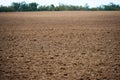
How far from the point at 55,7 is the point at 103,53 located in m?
53.9

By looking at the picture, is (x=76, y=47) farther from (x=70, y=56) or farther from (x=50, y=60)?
(x=50, y=60)

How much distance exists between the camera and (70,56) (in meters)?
6.48

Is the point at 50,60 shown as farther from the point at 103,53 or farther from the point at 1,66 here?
the point at 103,53

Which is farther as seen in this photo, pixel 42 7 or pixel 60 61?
pixel 42 7

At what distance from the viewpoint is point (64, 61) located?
597 cm

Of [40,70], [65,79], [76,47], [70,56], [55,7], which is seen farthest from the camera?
[55,7]

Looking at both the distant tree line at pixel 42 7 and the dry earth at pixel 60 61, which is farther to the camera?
the distant tree line at pixel 42 7

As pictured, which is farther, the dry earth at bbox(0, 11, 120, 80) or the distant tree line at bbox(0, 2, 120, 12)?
the distant tree line at bbox(0, 2, 120, 12)

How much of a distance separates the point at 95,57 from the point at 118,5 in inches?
2249

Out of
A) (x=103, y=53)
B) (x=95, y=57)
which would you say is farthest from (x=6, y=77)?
(x=103, y=53)

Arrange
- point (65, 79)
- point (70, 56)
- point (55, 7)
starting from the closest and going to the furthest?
point (65, 79) → point (70, 56) → point (55, 7)

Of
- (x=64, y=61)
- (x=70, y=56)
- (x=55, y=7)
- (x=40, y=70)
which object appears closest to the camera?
(x=40, y=70)

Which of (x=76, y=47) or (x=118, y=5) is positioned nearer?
(x=76, y=47)

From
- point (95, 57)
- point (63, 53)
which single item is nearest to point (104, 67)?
point (95, 57)
